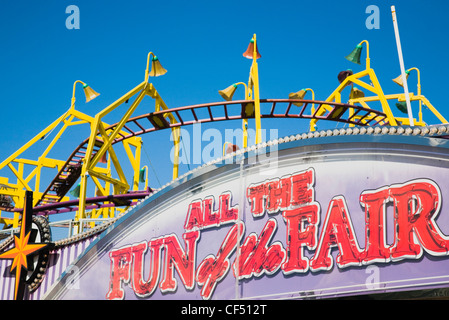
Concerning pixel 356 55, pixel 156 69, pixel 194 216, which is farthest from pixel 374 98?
pixel 194 216

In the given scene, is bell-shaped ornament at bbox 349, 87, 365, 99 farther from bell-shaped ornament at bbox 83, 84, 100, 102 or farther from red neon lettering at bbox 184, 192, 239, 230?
red neon lettering at bbox 184, 192, 239, 230

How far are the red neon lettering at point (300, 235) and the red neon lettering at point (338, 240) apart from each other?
0.40ft

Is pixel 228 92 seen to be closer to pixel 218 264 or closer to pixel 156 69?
pixel 156 69

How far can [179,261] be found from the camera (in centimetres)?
781

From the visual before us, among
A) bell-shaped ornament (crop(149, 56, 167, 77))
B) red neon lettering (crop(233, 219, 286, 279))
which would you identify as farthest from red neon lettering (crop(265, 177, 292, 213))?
bell-shaped ornament (crop(149, 56, 167, 77))

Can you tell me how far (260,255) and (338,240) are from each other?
114 centimetres

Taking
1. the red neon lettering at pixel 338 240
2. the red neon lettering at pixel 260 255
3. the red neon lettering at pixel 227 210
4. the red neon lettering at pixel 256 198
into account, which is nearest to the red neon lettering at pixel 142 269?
the red neon lettering at pixel 227 210

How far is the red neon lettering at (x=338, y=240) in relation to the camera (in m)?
5.92

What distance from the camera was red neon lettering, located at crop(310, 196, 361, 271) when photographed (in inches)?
233

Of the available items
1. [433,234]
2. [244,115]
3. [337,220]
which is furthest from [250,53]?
[433,234]

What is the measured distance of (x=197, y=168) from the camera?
8.03 metres

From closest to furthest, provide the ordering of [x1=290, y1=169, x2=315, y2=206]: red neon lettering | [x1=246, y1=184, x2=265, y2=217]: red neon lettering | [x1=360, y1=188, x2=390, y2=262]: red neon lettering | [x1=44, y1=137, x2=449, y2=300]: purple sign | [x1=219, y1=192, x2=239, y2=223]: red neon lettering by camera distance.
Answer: [x1=44, y1=137, x2=449, y2=300]: purple sign
[x1=360, y1=188, x2=390, y2=262]: red neon lettering
[x1=290, y1=169, x2=315, y2=206]: red neon lettering
[x1=246, y1=184, x2=265, y2=217]: red neon lettering
[x1=219, y1=192, x2=239, y2=223]: red neon lettering

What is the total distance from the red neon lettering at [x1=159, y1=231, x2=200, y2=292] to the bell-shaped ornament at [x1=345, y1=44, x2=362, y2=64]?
25.8 feet
